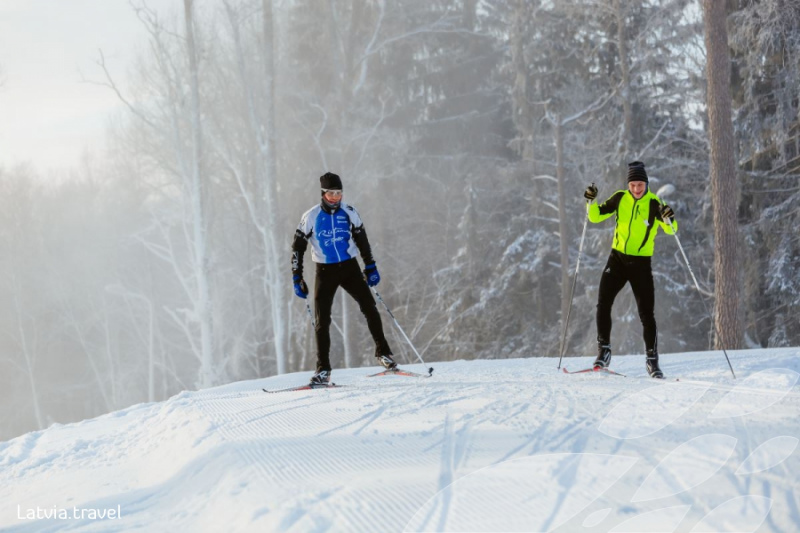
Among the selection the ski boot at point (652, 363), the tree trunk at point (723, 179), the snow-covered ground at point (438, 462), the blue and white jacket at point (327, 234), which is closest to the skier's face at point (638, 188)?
the ski boot at point (652, 363)

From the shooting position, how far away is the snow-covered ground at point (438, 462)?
2734 millimetres

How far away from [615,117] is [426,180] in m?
7.96

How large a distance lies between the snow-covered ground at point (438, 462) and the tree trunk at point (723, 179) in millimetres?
4788

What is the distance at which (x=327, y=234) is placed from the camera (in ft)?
20.1

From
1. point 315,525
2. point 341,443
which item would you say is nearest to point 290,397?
point 341,443

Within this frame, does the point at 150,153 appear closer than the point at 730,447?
No

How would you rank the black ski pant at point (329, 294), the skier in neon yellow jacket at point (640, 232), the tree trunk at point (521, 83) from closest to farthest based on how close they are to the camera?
the skier in neon yellow jacket at point (640, 232) < the black ski pant at point (329, 294) < the tree trunk at point (521, 83)

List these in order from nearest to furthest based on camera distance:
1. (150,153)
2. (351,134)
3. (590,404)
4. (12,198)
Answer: (590,404), (351,134), (150,153), (12,198)

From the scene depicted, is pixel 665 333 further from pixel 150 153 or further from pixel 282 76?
pixel 150 153

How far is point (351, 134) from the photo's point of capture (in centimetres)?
1955

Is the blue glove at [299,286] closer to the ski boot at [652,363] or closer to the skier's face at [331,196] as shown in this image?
the skier's face at [331,196]

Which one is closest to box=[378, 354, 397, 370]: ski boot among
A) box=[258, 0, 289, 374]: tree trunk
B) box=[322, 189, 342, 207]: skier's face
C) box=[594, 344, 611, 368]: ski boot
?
box=[322, 189, 342, 207]: skier's face

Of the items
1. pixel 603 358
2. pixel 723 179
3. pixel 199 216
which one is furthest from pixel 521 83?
pixel 603 358

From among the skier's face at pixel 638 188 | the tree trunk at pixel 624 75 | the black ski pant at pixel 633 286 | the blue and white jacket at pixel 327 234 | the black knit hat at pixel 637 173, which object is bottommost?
the black ski pant at pixel 633 286
